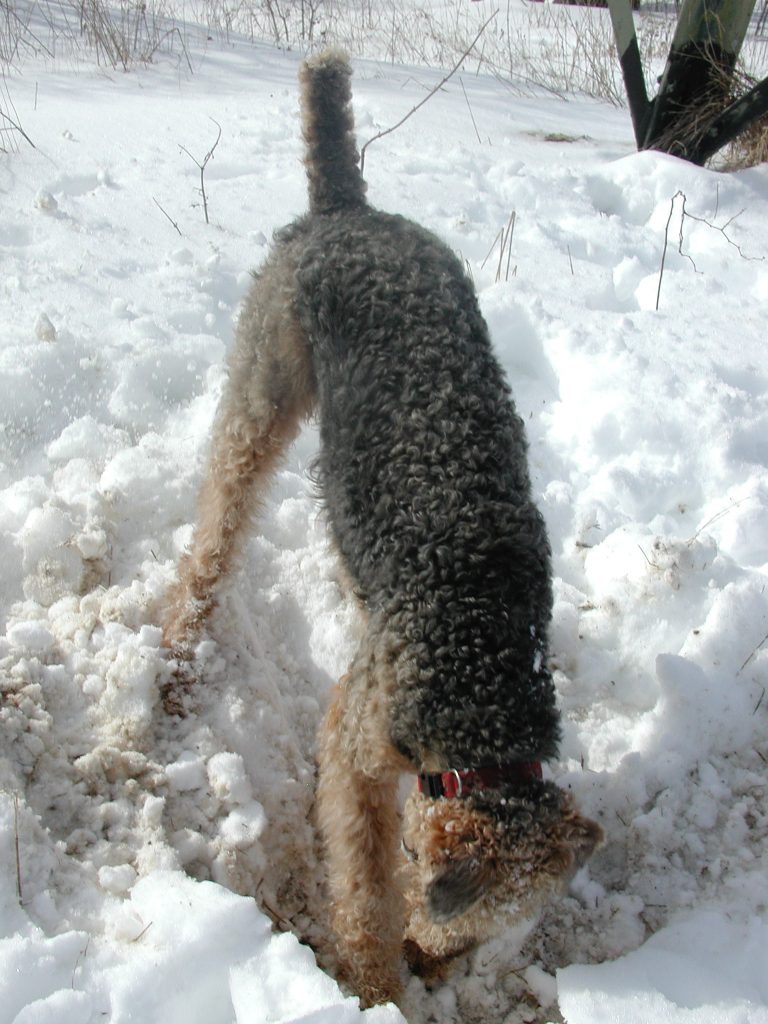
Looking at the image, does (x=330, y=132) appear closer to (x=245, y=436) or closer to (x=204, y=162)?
(x=245, y=436)

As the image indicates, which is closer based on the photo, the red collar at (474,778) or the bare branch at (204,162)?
the red collar at (474,778)

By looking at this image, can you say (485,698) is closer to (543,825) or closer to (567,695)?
(543,825)

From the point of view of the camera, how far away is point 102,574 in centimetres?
292

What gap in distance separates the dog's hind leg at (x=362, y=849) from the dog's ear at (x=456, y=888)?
0.37 meters

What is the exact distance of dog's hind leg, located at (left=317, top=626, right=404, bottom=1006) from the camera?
2158 mm

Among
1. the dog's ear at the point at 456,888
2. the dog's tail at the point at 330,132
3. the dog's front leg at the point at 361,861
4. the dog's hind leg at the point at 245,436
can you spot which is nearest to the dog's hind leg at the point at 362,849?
the dog's front leg at the point at 361,861

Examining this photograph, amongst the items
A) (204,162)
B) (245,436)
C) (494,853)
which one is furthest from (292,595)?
(204,162)

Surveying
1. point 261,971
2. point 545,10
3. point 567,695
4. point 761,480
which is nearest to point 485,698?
point 261,971

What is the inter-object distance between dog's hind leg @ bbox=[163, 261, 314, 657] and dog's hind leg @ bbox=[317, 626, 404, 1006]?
0.81 m

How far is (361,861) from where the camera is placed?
2201 mm

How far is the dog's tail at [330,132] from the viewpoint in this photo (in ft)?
8.94

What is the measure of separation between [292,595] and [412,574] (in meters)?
1.17

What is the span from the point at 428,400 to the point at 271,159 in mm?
3706

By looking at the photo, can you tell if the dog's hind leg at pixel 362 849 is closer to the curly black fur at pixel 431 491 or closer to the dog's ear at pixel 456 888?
the curly black fur at pixel 431 491
